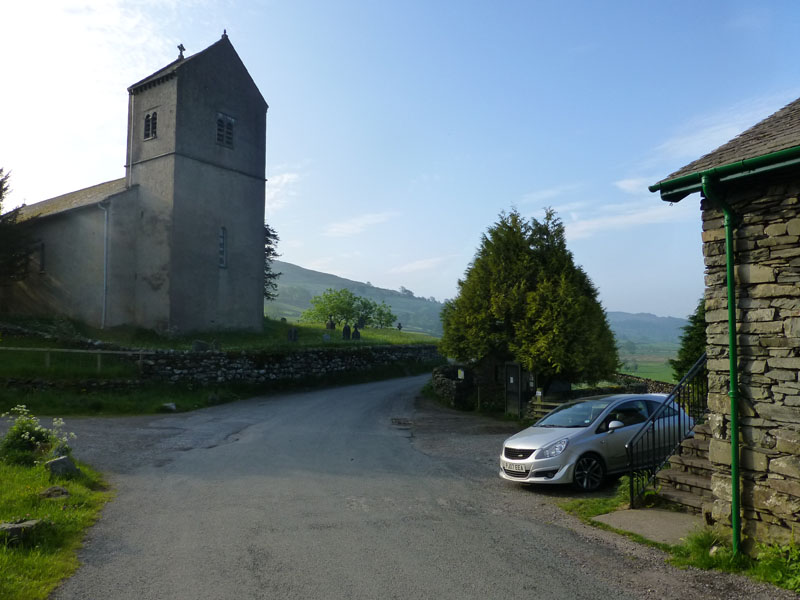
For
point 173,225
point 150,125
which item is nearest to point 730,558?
point 173,225

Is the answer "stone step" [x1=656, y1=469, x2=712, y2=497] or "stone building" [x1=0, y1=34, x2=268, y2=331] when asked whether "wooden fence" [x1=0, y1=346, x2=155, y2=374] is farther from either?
"stone step" [x1=656, y1=469, x2=712, y2=497]

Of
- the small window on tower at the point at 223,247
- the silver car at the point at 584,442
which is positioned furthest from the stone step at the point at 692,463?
the small window on tower at the point at 223,247

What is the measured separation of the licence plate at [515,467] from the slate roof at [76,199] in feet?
89.2

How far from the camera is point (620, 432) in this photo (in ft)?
33.0

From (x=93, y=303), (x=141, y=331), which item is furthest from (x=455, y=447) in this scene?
(x=93, y=303)

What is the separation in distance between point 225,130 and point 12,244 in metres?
12.2

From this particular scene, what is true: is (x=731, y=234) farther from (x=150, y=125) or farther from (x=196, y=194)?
(x=150, y=125)

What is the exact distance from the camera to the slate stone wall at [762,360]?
5.89 m

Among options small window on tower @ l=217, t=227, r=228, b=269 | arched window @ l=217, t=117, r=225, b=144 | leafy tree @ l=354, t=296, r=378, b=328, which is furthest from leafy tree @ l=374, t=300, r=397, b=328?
arched window @ l=217, t=117, r=225, b=144

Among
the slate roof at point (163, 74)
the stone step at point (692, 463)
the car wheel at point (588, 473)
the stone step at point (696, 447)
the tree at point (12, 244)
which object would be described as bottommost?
the car wheel at point (588, 473)

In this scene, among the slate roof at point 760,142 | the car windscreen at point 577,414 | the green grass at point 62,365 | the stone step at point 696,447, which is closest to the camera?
the slate roof at point 760,142

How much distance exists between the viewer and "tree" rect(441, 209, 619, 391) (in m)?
17.1

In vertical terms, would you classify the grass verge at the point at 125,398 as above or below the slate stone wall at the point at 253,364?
below

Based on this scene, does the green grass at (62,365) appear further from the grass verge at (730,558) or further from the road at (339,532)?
the grass verge at (730,558)
